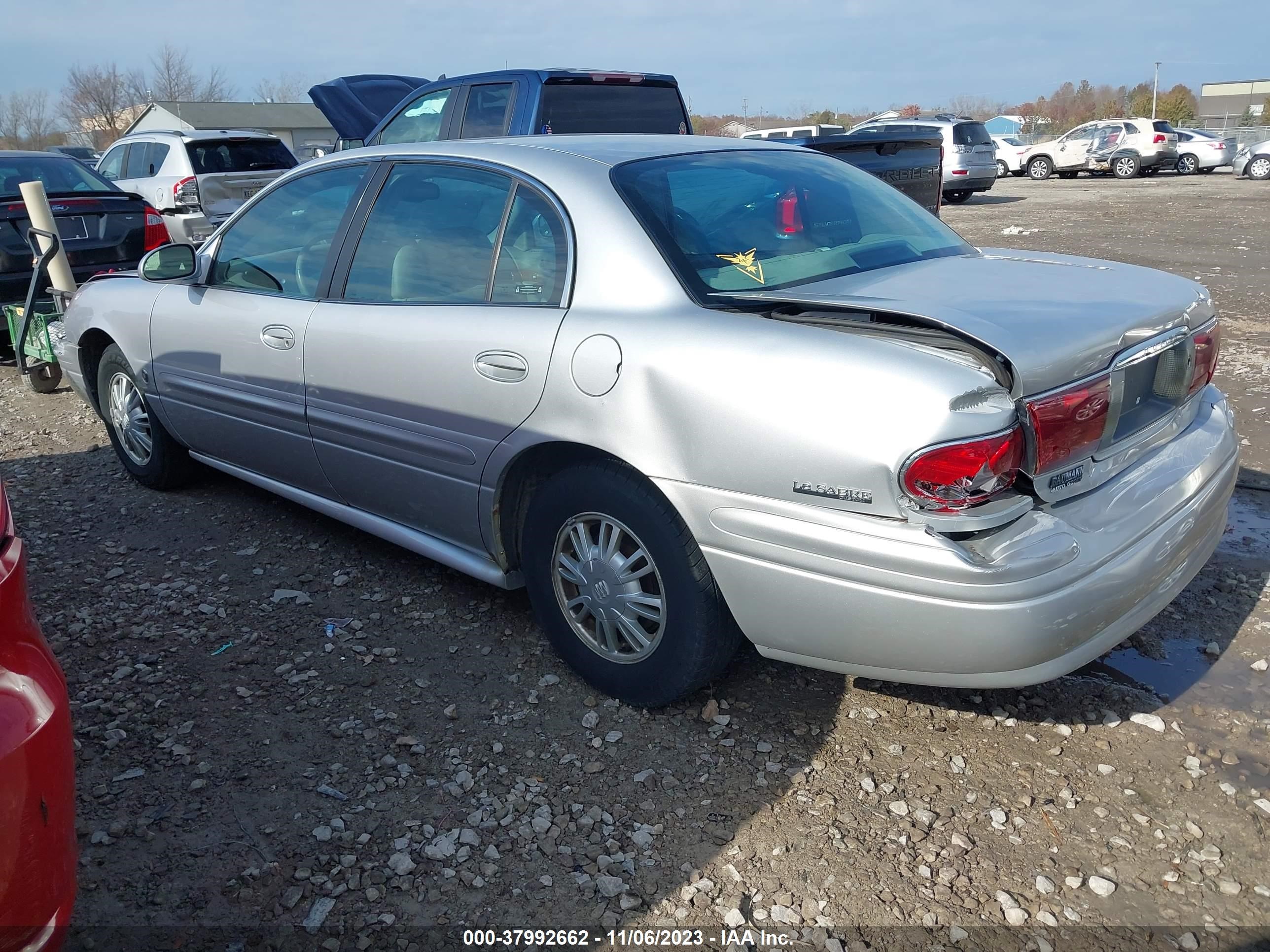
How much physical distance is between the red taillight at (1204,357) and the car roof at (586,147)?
156 cm

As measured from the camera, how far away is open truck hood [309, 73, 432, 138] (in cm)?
975

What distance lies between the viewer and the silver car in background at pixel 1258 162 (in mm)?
23562

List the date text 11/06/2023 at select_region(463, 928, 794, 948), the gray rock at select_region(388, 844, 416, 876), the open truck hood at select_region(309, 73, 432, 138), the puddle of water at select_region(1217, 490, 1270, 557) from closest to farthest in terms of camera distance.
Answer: the date text 11/06/2023 at select_region(463, 928, 794, 948) < the gray rock at select_region(388, 844, 416, 876) < the puddle of water at select_region(1217, 490, 1270, 557) < the open truck hood at select_region(309, 73, 432, 138)

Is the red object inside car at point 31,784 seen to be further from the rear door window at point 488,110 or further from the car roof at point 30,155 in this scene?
the car roof at point 30,155

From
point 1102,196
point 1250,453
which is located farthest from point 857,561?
point 1102,196

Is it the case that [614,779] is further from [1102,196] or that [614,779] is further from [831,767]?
[1102,196]

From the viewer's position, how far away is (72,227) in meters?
7.52

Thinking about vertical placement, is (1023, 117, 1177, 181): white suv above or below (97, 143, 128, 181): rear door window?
below

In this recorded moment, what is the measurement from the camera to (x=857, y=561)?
234 cm

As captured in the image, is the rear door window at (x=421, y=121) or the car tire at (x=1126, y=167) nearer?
the rear door window at (x=421, y=121)

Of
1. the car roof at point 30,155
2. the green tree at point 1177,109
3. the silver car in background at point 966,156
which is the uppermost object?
the car roof at point 30,155

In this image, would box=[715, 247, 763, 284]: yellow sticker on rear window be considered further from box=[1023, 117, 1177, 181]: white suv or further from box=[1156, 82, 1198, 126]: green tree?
box=[1156, 82, 1198, 126]: green tree

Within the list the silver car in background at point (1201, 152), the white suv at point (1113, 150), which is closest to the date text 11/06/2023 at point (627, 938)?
the white suv at point (1113, 150)

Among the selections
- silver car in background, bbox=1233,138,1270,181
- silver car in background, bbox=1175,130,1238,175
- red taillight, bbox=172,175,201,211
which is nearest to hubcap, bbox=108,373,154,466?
red taillight, bbox=172,175,201,211
